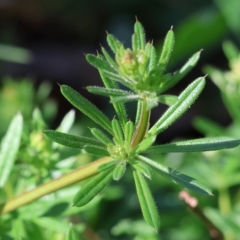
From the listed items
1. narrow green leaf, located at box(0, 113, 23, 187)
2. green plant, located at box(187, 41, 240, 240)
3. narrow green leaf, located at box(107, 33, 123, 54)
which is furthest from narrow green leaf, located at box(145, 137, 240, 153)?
green plant, located at box(187, 41, 240, 240)

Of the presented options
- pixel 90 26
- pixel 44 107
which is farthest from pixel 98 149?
pixel 90 26

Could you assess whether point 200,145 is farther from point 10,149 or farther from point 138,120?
point 10,149

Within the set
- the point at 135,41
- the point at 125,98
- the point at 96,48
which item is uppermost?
the point at 96,48


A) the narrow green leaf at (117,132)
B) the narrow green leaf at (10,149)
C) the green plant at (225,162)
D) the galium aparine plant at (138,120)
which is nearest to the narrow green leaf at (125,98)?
the galium aparine plant at (138,120)

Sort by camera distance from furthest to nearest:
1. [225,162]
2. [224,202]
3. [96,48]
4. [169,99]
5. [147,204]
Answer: [96,48] < [225,162] < [224,202] < [147,204] < [169,99]

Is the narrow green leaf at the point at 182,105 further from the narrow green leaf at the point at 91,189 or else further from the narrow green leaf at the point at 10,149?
the narrow green leaf at the point at 10,149

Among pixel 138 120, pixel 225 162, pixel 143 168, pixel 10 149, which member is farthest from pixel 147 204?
pixel 225 162
